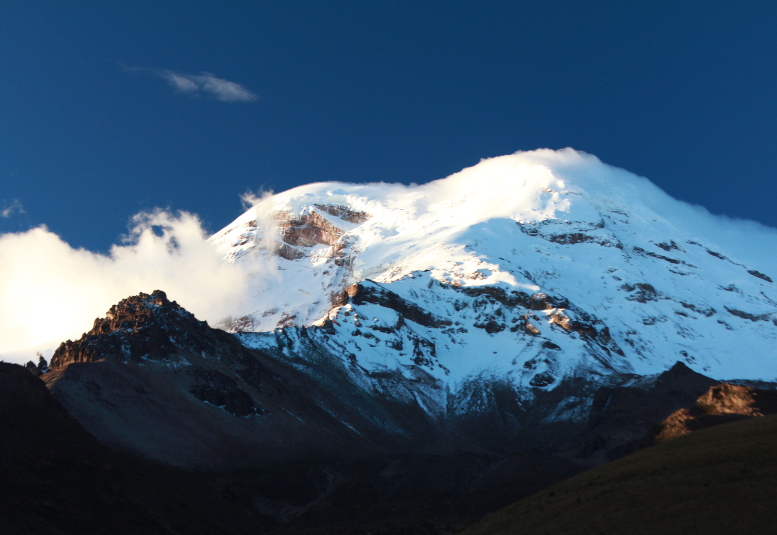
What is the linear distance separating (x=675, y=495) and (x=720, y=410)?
75.3 meters

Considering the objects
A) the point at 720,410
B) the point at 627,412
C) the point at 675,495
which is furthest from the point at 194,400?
the point at 675,495

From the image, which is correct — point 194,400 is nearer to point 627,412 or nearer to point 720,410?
point 720,410

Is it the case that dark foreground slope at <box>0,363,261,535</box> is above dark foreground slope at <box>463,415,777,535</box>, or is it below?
above

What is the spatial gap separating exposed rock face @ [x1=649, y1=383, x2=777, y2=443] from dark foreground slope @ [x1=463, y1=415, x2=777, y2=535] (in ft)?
129

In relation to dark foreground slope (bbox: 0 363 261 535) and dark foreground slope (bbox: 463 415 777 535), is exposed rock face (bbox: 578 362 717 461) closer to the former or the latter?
dark foreground slope (bbox: 463 415 777 535)

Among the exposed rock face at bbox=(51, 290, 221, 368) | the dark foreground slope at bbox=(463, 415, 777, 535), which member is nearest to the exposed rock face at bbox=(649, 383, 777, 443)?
the dark foreground slope at bbox=(463, 415, 777, 535)

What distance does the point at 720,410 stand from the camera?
113875mm

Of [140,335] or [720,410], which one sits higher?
[140,335]

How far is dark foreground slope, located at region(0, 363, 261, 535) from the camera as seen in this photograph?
229 ft

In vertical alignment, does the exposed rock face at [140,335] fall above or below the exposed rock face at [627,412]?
above

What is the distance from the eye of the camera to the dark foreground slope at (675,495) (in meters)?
43.6

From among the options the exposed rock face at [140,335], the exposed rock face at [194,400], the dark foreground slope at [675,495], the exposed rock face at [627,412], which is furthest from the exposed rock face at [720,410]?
the exposed rock face at [140,335]

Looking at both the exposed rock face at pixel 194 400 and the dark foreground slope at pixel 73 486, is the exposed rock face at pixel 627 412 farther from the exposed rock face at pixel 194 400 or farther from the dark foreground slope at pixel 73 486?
the dark foreground slope at pixel 73 486

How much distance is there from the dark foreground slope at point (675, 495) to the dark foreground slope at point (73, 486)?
44.7m
